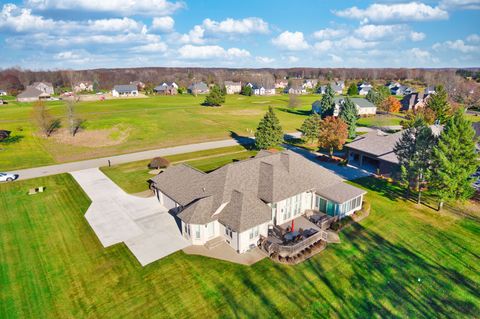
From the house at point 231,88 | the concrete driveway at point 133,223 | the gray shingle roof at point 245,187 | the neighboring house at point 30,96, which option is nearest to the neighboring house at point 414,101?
the gray shingle roof at point 245,187

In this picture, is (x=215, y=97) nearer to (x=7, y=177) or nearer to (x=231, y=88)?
(x=231, y=88)

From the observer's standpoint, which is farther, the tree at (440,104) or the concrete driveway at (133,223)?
the tree at (440,104)

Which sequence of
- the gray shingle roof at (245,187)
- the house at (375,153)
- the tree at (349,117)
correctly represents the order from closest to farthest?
the gray shingle roof at (245,187) → the house at (375,153) → the tree at (349,117)

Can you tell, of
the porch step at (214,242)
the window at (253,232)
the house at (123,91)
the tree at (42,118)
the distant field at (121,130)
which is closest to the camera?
the window at (253,232)

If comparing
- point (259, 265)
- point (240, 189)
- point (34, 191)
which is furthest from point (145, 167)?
point (259, 265)

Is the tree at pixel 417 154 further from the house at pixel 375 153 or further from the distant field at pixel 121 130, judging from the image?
the distant field at pixel 121 130

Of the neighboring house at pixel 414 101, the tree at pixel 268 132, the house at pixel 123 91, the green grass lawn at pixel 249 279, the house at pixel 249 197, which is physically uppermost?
the house at pixel 123 91

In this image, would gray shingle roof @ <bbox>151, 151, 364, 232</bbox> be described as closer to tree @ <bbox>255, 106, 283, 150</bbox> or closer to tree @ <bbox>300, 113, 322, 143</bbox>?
tree @ <bbox>255, 106, 283, 150</bbox>
